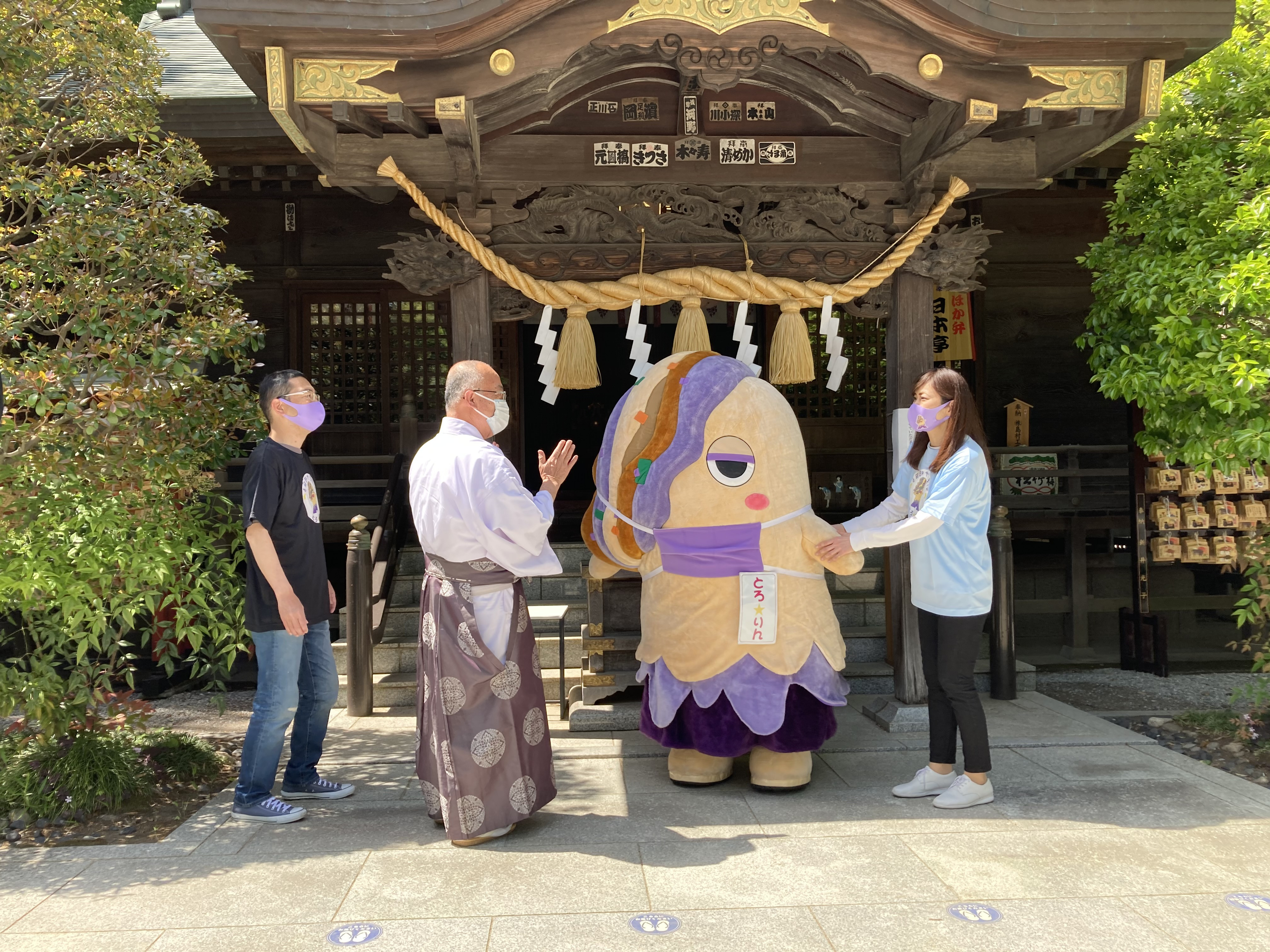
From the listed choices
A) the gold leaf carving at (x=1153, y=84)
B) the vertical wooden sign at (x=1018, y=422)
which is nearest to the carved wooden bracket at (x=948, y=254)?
the gold leaf carving at (x=1153, y=84)

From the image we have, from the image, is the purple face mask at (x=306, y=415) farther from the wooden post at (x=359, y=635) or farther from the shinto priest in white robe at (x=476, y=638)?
the wooden post at (x=359, y=635)

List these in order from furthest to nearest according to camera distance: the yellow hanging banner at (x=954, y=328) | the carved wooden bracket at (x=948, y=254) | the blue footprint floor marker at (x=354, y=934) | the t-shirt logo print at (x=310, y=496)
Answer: the yellow hanging banner at (x=954, y=328), the carved wooden bracket at (x=948, y=254), the t-shirt logo print at (x=310, y=496), the blue footprint floor marker at (x=354, y=934)

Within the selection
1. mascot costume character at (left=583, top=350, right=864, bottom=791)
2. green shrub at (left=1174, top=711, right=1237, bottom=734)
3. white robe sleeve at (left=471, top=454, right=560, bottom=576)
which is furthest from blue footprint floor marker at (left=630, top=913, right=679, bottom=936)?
green shrub at (left=1174, top=711, right=1237, bottom=734)

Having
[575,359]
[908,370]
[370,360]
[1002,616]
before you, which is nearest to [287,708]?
[575,359]

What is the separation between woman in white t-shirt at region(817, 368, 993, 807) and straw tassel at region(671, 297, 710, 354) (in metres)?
1.40

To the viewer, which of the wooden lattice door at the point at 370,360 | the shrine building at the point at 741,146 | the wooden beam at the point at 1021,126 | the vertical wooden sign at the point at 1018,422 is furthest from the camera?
the wooden lattice door at the point at 370,360

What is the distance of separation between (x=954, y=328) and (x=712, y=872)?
24.0 feet

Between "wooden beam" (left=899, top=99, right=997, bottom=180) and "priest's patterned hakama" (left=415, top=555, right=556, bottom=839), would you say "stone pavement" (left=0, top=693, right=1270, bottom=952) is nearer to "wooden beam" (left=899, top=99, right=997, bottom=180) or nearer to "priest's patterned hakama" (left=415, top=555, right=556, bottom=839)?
"priest's patterned hakama" (left=415, top=555, right=556, bottom=839)

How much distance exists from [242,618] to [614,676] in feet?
7.45

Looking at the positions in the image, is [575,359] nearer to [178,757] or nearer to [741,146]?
[741,146]

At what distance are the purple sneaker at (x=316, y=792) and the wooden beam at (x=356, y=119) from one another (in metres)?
3.46

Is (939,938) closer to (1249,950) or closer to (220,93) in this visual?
(1249,950)

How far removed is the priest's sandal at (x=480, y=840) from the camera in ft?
13.1

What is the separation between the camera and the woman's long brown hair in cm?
445
